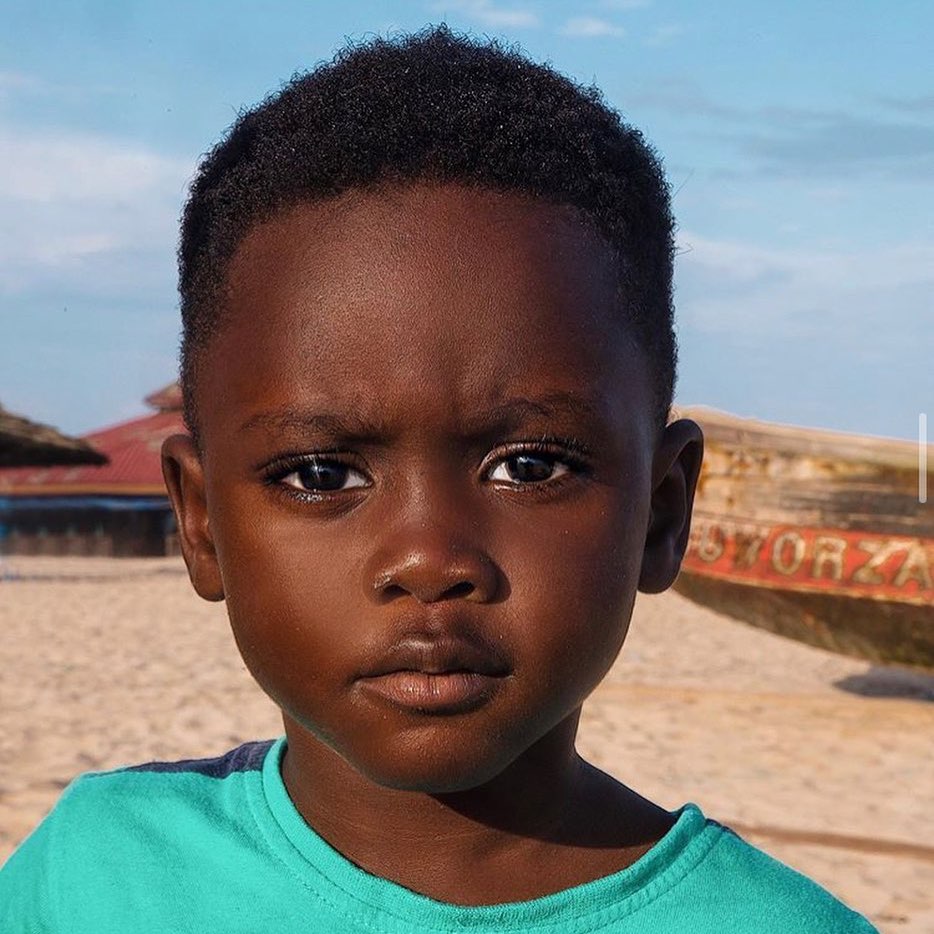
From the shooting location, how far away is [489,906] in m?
1.35

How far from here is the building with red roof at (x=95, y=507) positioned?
1122 inches

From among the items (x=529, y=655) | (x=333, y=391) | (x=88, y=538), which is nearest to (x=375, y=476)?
(x=333, y=391)

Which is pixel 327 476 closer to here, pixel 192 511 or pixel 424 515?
pixel 424 515

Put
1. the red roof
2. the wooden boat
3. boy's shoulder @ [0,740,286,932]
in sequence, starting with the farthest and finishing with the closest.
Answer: the red roof, the wooden boat, boy's shoulder @ [0,740,286,932]

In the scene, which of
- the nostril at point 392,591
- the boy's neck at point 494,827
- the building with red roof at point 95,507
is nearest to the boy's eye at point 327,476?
the nostril at point 392,591

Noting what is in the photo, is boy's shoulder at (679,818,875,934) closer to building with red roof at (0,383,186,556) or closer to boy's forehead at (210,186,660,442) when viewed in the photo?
boy's forehead at (210,186,660,442)

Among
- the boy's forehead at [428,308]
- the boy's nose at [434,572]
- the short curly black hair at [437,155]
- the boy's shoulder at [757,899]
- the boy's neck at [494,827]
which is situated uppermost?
the short curly black hair at [437,155]

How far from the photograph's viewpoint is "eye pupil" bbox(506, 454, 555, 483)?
1.26 metres

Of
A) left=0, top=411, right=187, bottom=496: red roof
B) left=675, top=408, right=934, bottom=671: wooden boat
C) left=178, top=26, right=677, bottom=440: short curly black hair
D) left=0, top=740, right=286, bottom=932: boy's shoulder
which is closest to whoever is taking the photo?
left=178, top=26, right=677, bottom=440: short curly black hair

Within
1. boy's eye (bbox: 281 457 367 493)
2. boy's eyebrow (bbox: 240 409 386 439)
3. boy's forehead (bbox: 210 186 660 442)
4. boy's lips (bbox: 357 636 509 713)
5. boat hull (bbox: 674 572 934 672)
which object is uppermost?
boy's forehead (bbox: 210 186 660 442)

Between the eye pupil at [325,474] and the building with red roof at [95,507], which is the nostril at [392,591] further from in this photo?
the building with red roof at [95,507]

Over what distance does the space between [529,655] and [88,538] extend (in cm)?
2971

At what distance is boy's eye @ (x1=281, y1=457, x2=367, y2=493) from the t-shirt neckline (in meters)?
0.41

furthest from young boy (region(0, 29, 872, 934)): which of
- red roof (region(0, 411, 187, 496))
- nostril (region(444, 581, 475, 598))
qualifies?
red roof (region(0, 411, 187, 496))
